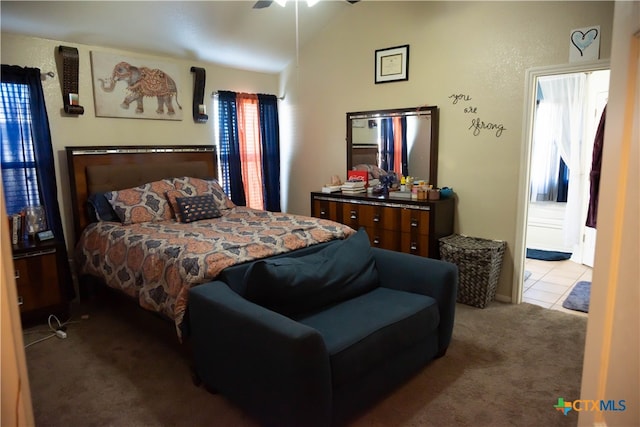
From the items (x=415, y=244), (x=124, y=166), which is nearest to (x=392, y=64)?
(x=415, y=244)

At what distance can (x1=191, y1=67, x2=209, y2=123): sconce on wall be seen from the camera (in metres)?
4.42

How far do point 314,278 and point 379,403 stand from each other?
28.4 inches

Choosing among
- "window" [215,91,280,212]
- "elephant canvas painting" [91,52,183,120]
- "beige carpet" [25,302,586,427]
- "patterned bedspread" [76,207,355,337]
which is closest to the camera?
"beige carpet" [25,302,586,427]

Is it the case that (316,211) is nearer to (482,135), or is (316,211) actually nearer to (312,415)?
(482,135)

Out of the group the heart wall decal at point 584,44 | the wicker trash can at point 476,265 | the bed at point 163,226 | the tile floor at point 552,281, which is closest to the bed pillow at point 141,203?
the bed at point 163,226

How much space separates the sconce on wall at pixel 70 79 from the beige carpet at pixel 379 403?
1833 mm

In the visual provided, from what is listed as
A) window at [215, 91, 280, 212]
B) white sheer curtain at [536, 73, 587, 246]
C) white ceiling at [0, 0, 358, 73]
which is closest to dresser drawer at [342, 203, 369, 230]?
window at [215, 91, 280, 212]

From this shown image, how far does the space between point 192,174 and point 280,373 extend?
120 inches

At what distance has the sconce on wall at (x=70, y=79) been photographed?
3.55 metres

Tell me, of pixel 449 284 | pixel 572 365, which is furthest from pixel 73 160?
pixel 572 365

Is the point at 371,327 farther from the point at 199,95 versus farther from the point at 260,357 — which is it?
the point at 199,95

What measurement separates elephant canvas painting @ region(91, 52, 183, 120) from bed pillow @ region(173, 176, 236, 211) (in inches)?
29.9

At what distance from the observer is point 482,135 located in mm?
3617

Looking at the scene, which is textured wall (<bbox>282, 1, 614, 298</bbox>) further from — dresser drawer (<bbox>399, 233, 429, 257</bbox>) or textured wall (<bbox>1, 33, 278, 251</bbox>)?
textured wall (<bbox>1, 33, 278, 251</bbox>)
